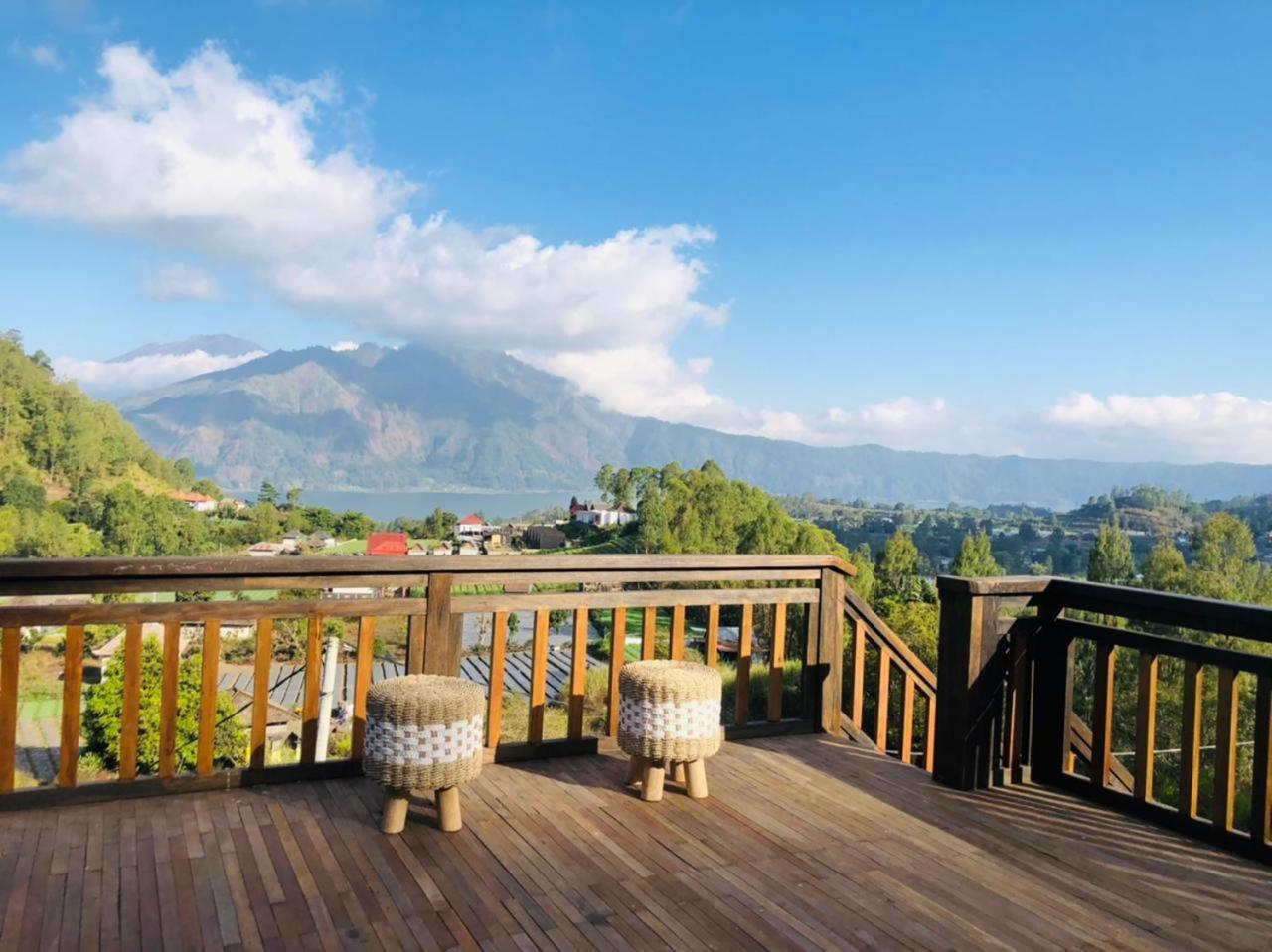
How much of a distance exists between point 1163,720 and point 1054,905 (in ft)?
104

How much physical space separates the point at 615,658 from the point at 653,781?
0.70 meters

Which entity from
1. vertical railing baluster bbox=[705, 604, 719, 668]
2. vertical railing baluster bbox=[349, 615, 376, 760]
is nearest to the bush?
vertical railing baluster bbox=[349, 615, 376, 760]

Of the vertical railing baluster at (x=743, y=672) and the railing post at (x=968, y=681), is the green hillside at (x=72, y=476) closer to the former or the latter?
the vertical railing baluster at (x=743, y=672)

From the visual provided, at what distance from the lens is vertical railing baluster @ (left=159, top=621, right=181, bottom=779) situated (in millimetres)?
2939

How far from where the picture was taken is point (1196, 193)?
Answer: 99.5 feet

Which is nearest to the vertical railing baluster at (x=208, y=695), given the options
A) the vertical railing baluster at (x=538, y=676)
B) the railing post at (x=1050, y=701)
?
the vertical railing baluster at (x=538, y=676)

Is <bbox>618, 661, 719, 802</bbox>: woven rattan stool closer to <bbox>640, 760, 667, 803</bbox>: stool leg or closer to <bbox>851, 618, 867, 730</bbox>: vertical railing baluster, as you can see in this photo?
<bbox>640, 760, 667, 803</bbox>: stool leg

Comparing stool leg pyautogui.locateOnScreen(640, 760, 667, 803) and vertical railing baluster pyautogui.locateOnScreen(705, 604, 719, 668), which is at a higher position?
vertical railing baluster pyautogui.locateOnScreen(705, 604, 719, 668)

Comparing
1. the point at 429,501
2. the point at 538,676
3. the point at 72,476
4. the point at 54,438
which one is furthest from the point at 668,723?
the point at 429,501

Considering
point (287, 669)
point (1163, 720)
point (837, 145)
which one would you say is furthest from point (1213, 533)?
point (287, 669)

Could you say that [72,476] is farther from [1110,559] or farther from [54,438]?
[1110,559]

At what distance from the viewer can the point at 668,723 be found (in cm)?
314

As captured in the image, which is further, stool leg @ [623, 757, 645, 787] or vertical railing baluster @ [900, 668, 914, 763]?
vertical railing baluster @ [900, 668, 914, 763]

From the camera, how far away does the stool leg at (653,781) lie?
10.4 ft
